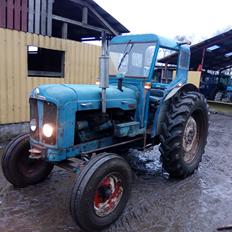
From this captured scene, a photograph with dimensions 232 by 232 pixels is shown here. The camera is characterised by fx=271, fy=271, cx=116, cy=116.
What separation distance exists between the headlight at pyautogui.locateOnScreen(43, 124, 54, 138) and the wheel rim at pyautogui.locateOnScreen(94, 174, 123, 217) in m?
0.80

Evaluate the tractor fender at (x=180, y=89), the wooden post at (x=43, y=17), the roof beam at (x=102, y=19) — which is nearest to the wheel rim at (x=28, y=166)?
the tractor fender at (x=180, y=89)

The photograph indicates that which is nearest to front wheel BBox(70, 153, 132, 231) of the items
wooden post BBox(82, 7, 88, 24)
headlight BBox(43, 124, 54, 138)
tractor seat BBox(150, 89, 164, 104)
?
headlight BBox(43, 124, 54, 138)

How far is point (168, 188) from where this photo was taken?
158 inches

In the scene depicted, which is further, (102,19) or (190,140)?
(102,19)

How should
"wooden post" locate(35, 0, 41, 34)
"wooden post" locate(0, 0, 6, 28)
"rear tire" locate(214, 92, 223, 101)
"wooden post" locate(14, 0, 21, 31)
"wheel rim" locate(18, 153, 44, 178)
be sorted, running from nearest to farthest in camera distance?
"wheel rim" locate(18, 153, 44, 178) < "wooden post" locate(0, 0, 6, 28) < "wooden post" locate(14, 0, 21, 31) < "wooden post" locate(35, 0, 41, 34) < "rear tire" locate(214, 92, 223, 101)

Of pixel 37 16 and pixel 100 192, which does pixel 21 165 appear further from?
pixel 37 16

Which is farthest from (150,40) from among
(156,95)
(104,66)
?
(104,66)

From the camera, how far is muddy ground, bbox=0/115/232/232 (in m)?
3.03

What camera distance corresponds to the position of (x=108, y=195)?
301cm

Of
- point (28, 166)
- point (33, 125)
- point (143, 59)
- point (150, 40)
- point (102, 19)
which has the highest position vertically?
point (102, 19)

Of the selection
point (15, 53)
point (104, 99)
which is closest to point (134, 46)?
point (104, 99)

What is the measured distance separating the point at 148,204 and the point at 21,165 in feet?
5.94

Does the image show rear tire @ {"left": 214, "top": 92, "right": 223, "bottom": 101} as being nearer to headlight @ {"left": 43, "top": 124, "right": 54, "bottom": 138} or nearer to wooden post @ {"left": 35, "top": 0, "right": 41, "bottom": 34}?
wooden post @ {"left": 35, "top": 0, "right": 41, "bottom": 34}

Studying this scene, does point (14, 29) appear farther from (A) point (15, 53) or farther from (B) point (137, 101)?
(B) point (137, 101)
